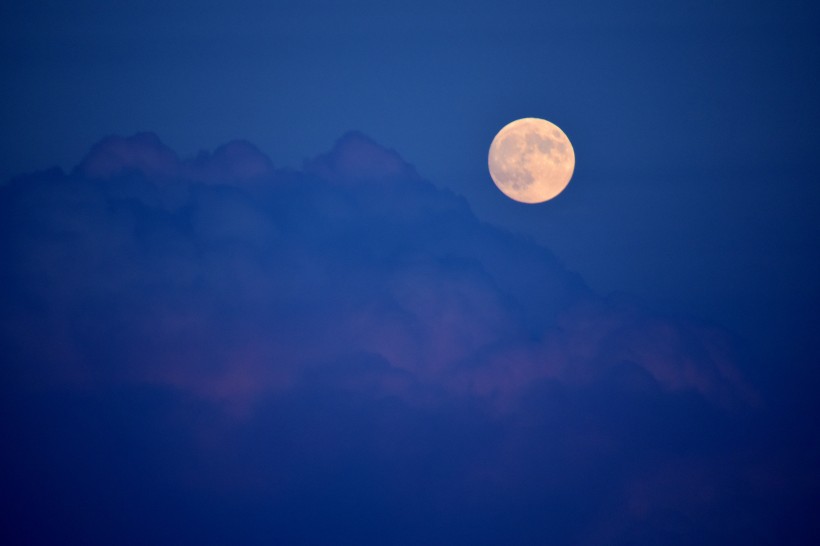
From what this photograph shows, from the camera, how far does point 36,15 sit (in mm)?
3674

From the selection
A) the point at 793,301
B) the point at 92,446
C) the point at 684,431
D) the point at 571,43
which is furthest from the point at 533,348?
the point at 92,446

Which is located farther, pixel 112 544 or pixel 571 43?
pixel 571 43

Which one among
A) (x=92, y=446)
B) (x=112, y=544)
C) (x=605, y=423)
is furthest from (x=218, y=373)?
(x=605, y=423)

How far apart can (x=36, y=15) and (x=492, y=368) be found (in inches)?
153

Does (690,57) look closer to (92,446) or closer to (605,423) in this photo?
(605,423)

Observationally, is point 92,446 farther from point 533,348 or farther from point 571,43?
point 571,43

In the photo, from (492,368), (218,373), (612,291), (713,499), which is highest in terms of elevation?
(612,291)

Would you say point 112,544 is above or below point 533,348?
below

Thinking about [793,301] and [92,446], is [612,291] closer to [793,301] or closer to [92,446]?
[793,301]

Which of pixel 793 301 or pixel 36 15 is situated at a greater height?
pixel 36 15

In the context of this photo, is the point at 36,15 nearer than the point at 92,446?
No

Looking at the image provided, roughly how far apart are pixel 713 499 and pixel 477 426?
1.61 m

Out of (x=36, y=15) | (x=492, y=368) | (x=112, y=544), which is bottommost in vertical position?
(x=112, y=544)

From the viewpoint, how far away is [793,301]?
357cm
